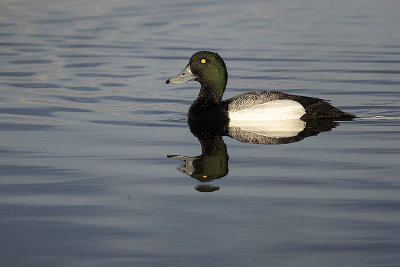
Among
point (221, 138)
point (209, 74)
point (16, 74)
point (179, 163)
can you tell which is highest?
point (16, 74)

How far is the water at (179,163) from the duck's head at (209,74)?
55cm

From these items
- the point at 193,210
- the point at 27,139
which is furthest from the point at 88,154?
the point at 193,210

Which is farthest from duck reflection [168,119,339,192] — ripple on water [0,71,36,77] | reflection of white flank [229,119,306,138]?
ripple on water [0,71,36,77]

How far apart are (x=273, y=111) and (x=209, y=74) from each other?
117cm

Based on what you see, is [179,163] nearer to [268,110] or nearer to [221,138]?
[221,138]

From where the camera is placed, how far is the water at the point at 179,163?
251 inches

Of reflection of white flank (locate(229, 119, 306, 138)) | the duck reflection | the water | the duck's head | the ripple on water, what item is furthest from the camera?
the ripple on water

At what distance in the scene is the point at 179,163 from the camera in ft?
30.1

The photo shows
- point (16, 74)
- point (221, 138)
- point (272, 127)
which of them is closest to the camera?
point (221, 138)

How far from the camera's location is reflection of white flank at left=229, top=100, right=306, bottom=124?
39.3 feet

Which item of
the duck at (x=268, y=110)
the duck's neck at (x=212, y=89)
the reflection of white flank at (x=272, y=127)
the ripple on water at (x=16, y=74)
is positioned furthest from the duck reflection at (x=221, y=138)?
the ripple on water at (x=16, y=74)

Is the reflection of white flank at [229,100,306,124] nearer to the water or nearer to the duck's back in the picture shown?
the duck's back

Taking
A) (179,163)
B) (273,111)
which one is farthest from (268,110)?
(179,163)

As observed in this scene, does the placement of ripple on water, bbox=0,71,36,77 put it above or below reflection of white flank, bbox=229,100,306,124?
above
